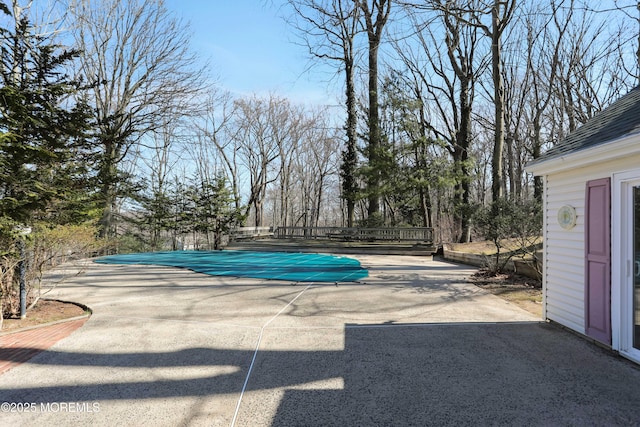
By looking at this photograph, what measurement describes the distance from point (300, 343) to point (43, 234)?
3.98 meters

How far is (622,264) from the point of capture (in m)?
3.48

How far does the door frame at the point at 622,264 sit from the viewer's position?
3.43 meters

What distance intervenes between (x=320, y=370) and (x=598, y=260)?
129 inches

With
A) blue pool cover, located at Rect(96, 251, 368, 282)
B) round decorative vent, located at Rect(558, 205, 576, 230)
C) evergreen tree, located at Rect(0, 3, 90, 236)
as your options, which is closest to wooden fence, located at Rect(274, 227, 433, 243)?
blue pool cover, located at Rect(96, 251, 368, 282)

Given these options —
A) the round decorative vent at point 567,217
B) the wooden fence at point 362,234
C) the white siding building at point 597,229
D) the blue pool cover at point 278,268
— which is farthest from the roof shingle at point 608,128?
the wooden fence at point 362,234

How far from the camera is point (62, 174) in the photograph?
6.06 m

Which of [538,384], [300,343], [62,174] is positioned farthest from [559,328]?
[62,174]

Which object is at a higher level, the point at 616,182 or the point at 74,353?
the point at 616,182

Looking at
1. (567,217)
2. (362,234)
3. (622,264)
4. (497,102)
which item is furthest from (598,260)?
(362,234)

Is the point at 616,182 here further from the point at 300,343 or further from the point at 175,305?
the point at 175,305

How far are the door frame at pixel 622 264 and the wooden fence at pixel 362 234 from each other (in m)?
11.4

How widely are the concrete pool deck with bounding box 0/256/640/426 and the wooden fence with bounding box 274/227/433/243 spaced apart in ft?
30.8

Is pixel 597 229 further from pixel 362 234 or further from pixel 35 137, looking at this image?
pixel 362 234

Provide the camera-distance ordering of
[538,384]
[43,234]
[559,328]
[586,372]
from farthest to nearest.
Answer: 1. [43,234]
2. [559,328]
3. [586,372]
4. [538,384]
